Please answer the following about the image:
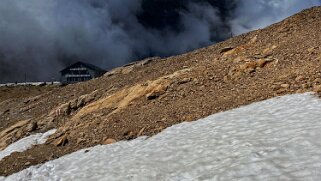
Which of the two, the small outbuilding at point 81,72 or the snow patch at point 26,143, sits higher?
the small outbuilding at point 81,72

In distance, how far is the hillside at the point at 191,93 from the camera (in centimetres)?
2317

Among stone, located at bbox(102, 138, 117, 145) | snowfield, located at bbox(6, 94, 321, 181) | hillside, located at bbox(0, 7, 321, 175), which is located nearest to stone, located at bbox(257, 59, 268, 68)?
hillside, located at bbox(0, 7, 321, 175)

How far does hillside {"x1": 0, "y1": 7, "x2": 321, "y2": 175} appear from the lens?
2317cm

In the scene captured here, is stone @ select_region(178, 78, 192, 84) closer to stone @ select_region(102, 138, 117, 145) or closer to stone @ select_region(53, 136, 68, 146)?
stone @ select_region(102, 138, 117, 145)

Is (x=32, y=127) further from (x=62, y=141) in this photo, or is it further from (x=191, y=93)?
(x=191, y=93)

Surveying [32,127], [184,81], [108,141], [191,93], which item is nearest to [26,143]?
[32,127]

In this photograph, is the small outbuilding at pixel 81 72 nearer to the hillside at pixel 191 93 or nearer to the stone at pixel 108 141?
the hillside at pixel 191 93

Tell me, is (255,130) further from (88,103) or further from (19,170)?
(88,103)

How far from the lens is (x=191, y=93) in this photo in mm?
26797

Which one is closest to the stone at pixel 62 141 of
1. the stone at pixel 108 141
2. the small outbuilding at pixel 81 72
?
the stone at pixel 108 141

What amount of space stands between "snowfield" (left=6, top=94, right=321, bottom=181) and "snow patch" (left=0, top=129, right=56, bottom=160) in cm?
659

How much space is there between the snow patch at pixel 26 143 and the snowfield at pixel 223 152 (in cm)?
659

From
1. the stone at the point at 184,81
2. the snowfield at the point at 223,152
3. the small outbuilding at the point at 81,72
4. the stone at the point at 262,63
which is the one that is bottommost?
the snowfield at the point at 223,152

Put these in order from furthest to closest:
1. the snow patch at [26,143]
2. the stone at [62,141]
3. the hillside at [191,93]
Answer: the snow patch at [26,143] → the stone at [62,141] → the hillside at [191,93]
